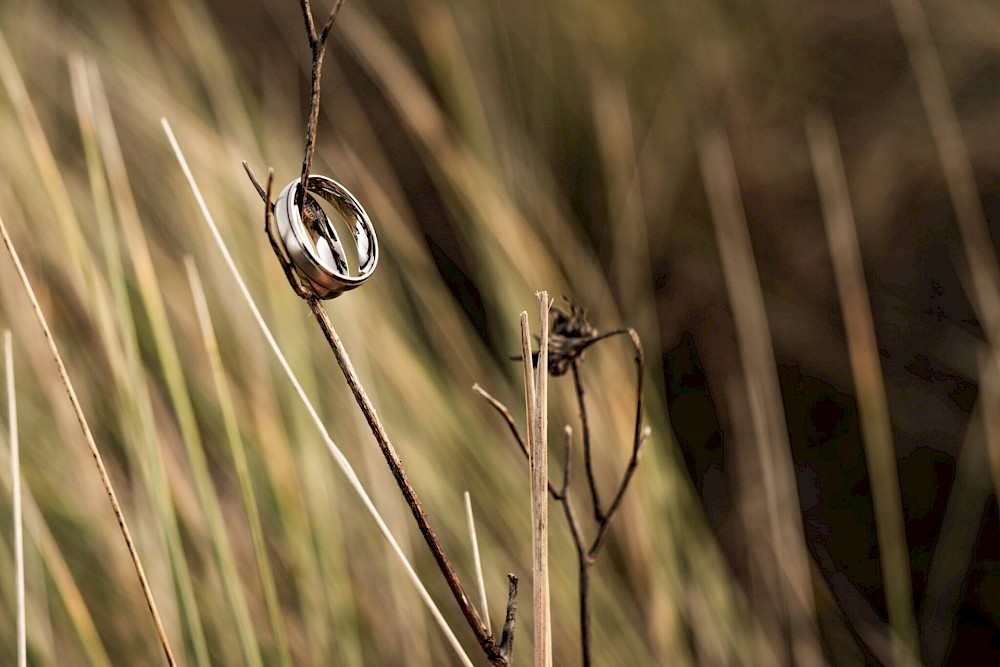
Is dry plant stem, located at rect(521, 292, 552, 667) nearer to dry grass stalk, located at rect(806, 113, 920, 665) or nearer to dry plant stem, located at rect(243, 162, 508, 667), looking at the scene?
dry plant stem, located at rect(243, 162, 508, 667)

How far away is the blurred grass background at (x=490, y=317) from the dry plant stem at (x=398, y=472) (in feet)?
0.41

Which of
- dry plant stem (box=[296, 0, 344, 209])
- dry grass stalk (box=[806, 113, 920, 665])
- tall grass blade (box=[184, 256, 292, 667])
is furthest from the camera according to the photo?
dry grass stalk (box=[806, 113, 920, 665])

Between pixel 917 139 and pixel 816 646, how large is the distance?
467mm

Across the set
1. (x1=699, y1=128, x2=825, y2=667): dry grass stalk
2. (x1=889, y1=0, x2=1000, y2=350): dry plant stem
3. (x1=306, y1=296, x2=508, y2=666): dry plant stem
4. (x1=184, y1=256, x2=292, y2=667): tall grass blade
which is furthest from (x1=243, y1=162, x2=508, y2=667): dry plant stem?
(x1=889, y1=0, x2=1000, y2=350): dry plant stem

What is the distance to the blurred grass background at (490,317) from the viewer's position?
1.51 ft

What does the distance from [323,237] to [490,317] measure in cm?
47

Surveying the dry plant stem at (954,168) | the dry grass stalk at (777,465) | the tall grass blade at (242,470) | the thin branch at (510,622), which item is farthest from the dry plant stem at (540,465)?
the dry plant stem at (954,168)

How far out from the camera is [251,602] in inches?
19.2

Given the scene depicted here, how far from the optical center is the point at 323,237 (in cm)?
22

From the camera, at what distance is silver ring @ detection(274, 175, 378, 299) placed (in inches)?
6.9

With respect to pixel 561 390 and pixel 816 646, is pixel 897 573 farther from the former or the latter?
pixel 561 390

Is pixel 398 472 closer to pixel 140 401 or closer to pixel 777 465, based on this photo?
pixel 140 401

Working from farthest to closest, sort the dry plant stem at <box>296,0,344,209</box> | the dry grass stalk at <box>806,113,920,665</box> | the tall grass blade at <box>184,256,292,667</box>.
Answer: the dry grass stalk at <box>806,113,920,665</box>
the tall grass blade at <box>184,256,292,667</box>
the dry plant stem at <box>296,0,344,209</box>

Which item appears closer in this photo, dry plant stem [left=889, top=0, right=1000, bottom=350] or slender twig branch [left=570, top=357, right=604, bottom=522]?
slender twig branch [left=570, top=357, right=604, bottom=522]
